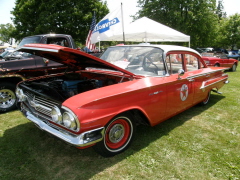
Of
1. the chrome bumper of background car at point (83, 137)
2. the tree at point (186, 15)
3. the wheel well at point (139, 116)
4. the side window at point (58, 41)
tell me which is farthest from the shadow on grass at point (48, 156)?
the tree at point (186, 15)

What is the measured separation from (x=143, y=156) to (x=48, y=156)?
1.30m

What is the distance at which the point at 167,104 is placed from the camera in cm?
299

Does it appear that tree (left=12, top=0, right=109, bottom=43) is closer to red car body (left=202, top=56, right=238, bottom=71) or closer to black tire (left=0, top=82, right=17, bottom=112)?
red car body (left=202, top=56, right=238, bottom=71)

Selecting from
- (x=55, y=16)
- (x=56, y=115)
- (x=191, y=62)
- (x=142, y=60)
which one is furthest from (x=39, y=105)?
(x=55, y=16)

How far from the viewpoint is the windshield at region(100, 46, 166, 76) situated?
3089 mm

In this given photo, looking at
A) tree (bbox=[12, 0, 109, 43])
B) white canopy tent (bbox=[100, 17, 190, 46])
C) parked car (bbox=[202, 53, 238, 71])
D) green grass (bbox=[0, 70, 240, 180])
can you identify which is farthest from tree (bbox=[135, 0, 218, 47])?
green grass (bbox=[0, 70, 240, 180])

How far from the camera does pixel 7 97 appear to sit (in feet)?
14.2

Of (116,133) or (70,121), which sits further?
(116,133)

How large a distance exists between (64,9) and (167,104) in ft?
66.2

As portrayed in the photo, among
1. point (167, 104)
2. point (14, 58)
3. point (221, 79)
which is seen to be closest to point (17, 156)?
point (167, 104)

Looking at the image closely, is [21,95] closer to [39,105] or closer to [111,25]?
[39,105]

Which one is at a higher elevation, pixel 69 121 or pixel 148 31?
pixel 148 31

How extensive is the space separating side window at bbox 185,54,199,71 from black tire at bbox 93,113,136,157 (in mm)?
1929

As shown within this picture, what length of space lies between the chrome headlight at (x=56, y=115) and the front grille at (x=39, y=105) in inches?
2.3
